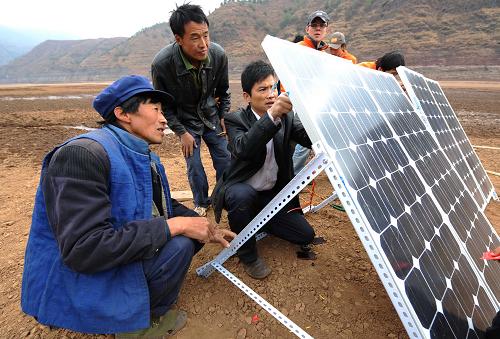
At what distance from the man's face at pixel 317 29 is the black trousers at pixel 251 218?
11.1 feet

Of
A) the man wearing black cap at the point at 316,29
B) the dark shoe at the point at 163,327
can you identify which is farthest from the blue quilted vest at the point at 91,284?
the man wearing black cap at the point at 316,29

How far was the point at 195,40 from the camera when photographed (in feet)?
11.8

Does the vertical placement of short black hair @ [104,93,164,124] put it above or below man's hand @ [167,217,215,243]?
above

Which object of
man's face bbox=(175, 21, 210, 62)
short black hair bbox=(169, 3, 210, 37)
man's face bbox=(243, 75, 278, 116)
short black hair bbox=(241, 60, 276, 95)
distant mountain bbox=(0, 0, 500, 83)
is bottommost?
distant mountain bbox=(0, 0, 500, 83)

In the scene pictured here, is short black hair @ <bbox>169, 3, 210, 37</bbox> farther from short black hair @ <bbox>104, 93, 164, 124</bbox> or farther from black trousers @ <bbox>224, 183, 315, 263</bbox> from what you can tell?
black trousers @ <bbox>224, 183, 315, 263</bbox>

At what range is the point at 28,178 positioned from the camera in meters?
6.15

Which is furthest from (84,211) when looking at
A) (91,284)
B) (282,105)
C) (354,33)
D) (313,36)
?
(354,33)

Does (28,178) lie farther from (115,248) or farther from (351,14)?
(351,14)

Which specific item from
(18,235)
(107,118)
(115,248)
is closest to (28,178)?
(18,235)

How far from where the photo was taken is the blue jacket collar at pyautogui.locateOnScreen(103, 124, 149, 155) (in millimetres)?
2227

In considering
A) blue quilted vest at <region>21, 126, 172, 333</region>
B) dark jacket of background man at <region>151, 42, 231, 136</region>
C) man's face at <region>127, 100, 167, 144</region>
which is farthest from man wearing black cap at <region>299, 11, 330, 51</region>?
blue quilted vest at <region>21, 126, 172, 333</region>

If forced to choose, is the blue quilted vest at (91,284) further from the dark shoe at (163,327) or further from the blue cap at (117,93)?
the dark shoe at (163,327)

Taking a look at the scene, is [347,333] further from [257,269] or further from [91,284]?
[91,284]

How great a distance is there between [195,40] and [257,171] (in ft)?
5.35
